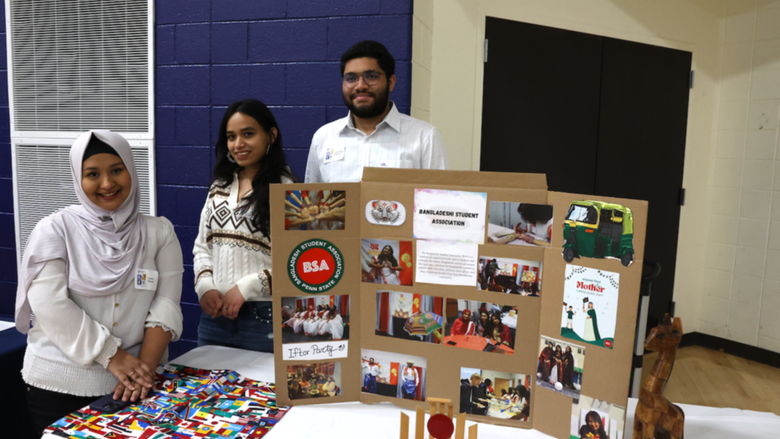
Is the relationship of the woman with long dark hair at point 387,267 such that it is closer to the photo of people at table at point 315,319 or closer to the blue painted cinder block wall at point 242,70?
the photo of people at table at point 315,319

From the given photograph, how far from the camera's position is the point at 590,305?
33.4 inches

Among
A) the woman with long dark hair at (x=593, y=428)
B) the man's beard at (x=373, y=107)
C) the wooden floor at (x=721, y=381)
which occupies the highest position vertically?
the man's beard at (x=373, y=107)

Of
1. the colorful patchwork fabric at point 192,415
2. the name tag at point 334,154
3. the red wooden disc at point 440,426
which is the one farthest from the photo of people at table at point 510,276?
the name tag at point 334,154

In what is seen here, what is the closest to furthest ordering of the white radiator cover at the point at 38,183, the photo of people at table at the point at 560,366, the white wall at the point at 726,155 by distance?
the photo of people at table at the point at 560,366 → the white radiator cover at the point at 38,183 → the white wall at the point at 726,155

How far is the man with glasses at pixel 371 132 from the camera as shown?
188 cm

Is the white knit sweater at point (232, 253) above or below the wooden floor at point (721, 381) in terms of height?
above

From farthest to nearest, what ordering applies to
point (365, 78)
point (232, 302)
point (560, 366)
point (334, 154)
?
1. point (334, 154)
2. point (365, 78)
3. point (232, 302)
4. point (560, 366)

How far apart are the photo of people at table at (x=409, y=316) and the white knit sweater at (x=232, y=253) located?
2.23 feet

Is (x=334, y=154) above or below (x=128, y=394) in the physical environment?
above

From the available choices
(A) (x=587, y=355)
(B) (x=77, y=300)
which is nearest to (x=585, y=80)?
(A) (x=587, y=355)

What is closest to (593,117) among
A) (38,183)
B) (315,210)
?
(315,210)

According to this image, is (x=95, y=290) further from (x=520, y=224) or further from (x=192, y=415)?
(x=520, y=224)

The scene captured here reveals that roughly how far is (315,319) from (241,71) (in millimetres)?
2024

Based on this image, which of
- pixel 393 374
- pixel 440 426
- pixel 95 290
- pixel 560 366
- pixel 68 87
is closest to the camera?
pixel 440 426
